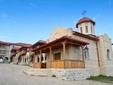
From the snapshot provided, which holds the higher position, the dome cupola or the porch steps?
the dome cupola

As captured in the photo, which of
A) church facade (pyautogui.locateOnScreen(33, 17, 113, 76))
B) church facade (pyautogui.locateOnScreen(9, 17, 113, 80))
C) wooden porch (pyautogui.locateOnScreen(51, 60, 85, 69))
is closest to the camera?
wooden porch (pyautogui.locateOnScreen(51, 60, 85, 69))

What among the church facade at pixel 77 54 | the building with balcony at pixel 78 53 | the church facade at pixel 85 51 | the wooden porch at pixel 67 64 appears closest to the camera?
the wooden porch at pixel 67 64

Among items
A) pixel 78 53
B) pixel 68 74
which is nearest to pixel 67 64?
pixel 68 74

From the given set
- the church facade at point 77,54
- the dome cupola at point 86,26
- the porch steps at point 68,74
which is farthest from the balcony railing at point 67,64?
the dome cupola at point 86,26

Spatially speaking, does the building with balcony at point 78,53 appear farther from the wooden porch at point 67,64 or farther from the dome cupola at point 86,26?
the dome cupola at point 86,26

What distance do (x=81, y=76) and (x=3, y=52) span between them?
144 ft

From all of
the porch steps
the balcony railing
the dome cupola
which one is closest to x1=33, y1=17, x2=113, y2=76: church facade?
the balcony railing

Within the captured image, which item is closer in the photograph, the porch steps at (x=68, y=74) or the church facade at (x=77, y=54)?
the porch steps at (x=68, y=74)

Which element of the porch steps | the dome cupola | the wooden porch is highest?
the dome cupola

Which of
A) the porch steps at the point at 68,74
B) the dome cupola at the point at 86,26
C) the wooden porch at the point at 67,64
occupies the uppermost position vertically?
the dome cupola at the point at 86,26

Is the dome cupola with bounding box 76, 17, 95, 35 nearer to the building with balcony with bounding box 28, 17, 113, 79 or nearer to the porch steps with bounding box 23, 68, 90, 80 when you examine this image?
the building with balcony with bounding box 28, 17, 113, 79

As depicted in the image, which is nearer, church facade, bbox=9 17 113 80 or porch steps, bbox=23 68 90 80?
porch steps, bbox=23 68 90 80

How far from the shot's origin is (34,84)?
9219 mm

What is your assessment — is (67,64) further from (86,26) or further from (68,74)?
(86,26)
